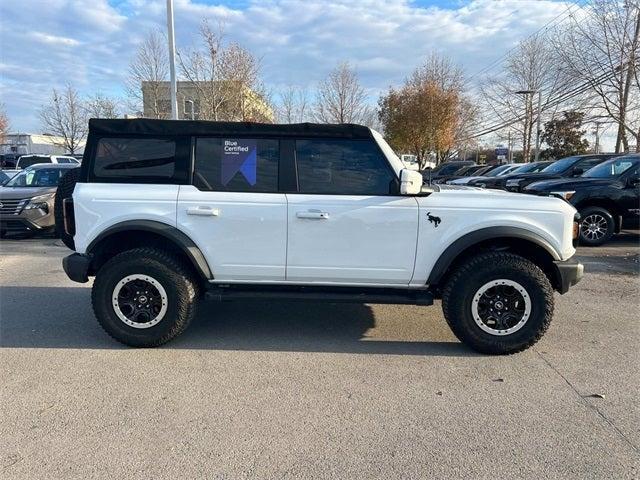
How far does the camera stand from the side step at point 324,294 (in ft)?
13.1

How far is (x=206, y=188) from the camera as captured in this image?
399 cm

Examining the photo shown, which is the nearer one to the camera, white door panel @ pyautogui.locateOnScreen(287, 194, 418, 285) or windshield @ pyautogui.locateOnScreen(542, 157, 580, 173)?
white door panel @ pyautogui.locateOnScreen(287, 194, 418, 285)

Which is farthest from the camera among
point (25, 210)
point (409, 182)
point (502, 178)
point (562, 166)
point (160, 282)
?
point (502, 178)

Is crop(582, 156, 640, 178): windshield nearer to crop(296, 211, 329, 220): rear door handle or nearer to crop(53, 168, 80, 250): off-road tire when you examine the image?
crop(296, 211, 329, 220): rear door handle

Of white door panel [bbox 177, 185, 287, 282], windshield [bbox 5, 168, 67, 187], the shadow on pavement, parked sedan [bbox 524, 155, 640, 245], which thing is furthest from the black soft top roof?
windshield [bbox 5, 168, 67, 187]

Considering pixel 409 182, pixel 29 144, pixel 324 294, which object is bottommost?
pixel 324 294

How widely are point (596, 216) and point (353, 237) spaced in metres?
7.21

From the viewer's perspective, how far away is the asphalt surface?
8.43 ft

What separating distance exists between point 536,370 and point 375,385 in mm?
1341

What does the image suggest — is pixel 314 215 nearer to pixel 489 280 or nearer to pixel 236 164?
pixel 236 164

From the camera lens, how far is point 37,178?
11078 mm

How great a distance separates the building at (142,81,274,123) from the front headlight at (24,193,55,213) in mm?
8358

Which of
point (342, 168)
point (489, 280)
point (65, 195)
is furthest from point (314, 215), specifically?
point (65, 195)

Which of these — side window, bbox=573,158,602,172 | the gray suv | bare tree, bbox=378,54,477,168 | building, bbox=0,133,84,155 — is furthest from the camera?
building, bbox=0,133,84,155
